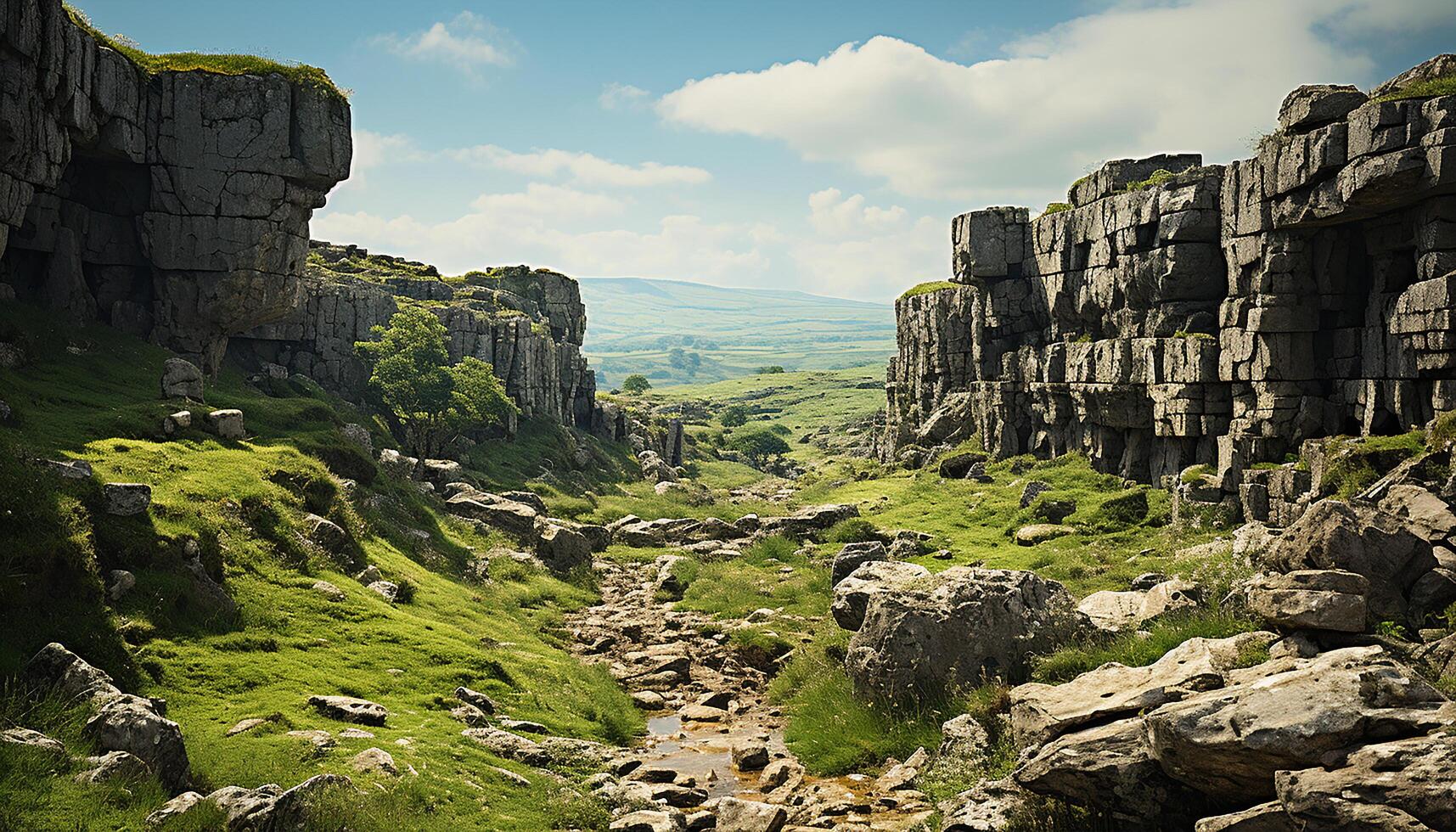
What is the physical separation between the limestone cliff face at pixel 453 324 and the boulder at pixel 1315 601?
37.7 m

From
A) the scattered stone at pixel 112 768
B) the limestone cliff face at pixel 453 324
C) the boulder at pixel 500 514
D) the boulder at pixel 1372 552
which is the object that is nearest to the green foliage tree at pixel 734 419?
the limestone cliff face at pixel 453 324

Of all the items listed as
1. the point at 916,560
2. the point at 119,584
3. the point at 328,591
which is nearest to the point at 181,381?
the point at 328,591

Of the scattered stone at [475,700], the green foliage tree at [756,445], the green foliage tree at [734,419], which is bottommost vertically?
the green foliage tree at [756,445]

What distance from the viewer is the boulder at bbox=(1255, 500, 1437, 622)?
1298 cm

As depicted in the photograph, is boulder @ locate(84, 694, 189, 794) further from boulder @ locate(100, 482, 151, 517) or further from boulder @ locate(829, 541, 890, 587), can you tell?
boulder @ locate(829, 541, 890, 587)

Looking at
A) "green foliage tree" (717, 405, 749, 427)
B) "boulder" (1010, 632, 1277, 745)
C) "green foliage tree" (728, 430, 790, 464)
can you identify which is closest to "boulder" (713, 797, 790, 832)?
"boulder" (1010, 632, 1277, 745)

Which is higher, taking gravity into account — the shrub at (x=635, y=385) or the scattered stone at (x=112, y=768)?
the scattered stone at (x=112, y=768)

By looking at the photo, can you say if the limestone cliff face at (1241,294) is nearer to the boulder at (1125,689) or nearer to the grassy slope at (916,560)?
the grassy slope at (916,560)

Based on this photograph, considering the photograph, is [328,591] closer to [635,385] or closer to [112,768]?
[112,768]

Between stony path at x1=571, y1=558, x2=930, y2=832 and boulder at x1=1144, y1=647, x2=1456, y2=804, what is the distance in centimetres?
421

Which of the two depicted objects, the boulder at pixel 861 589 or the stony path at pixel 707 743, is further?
the boulder at pixel 861 589

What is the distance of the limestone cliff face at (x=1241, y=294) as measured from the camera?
2638 centimetres

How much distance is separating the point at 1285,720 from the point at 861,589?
11273 millimetres

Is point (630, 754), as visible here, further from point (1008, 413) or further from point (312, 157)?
point (1008, 413)
